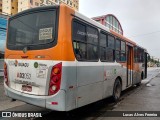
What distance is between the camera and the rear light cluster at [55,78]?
4816 millimetres

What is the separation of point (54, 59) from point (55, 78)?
438 millimetres

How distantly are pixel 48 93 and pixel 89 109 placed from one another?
9.11ft

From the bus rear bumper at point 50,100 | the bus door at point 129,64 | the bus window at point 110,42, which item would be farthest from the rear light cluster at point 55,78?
the bus door at point 129,64

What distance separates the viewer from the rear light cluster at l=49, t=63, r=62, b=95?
4816 mm

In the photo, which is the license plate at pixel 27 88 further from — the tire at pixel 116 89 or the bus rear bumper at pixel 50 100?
the tire at pixel 116 89

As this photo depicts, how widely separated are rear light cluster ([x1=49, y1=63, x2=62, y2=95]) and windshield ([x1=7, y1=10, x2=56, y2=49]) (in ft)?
2.24

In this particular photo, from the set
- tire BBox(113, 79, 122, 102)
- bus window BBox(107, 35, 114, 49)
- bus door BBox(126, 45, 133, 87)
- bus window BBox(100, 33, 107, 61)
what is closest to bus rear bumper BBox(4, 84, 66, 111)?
bus window BBox(100, 33, 107, 61)

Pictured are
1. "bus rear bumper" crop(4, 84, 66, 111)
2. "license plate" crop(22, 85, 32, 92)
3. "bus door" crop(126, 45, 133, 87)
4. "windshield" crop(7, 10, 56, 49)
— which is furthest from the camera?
"bus door" crop(126, 45, 133, 87)

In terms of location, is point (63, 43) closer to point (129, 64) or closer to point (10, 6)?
point (129, 64)

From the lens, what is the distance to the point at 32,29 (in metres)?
5.46

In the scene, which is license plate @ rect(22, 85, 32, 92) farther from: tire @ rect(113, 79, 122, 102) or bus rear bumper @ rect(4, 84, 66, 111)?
tire @ rect(113, 79, 122, 102)

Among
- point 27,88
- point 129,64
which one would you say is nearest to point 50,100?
point 27,88

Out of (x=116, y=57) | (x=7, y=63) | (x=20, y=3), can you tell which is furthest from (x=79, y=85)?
(x=20, y=3)

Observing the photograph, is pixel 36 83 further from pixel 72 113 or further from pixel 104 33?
pixel 104 33
